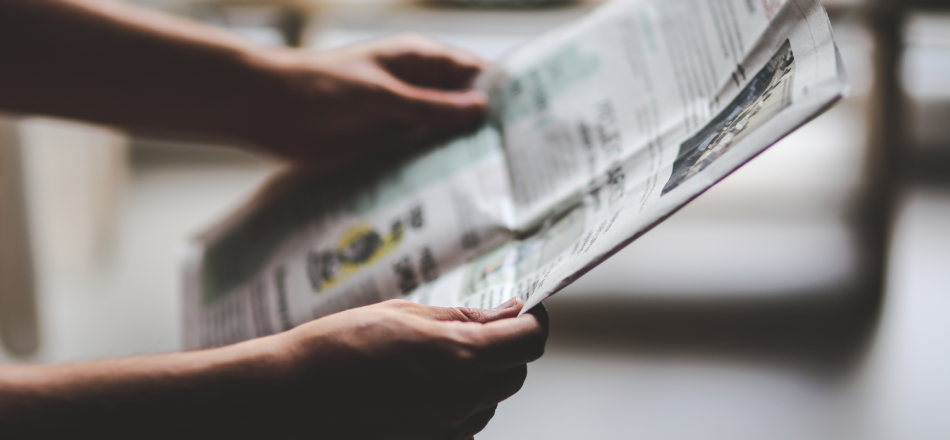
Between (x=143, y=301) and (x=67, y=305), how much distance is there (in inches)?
3.3

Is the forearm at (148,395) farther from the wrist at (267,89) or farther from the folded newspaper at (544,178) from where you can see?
the wrist at (267,89)

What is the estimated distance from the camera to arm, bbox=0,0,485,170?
1.11 ft

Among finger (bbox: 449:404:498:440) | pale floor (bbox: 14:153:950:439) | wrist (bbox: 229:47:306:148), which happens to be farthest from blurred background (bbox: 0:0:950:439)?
finger (bbox: 449:404:498:440)

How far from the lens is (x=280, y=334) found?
0.69 feet

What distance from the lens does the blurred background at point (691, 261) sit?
0.43 metres

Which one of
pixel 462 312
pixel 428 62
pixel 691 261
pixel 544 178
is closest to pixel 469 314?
pixel 462 312

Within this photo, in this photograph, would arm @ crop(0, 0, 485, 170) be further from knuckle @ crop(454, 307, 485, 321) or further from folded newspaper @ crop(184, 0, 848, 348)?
knuckle @ crop(454, 307, 485, 321)

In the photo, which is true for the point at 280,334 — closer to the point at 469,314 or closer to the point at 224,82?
the point at 469,314

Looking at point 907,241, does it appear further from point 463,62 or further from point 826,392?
point 463,62

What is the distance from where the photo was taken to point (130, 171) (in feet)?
2.06

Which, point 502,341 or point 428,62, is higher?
point 428,62

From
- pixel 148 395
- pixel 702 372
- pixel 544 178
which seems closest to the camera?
pixel 148 395

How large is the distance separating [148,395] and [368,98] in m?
0.24

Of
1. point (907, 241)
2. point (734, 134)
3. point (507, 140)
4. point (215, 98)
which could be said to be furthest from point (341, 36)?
point (907, 241)
